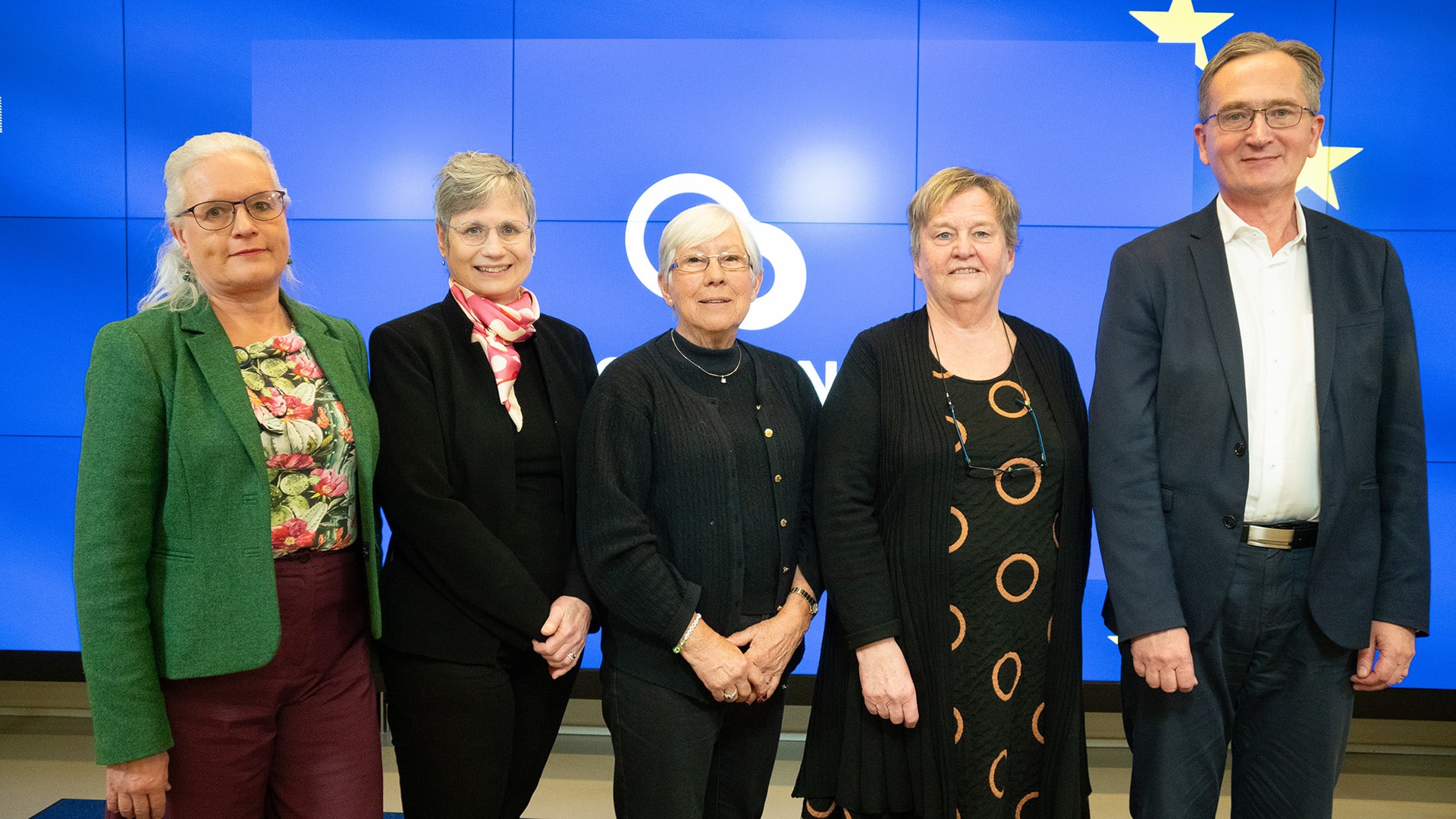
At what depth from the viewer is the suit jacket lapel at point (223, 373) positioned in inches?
63.4

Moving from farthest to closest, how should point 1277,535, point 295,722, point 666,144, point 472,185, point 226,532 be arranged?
point 666,144 < point 472,185 < point 1277,535 < point 295,722 < point 226,532

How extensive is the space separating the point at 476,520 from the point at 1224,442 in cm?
149

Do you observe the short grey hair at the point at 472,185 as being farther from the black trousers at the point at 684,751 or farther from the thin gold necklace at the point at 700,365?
the black trousers at the point at 684,751

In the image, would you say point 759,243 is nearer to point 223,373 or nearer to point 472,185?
point 472,185

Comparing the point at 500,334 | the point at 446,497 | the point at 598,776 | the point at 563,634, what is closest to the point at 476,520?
the point at 446,497

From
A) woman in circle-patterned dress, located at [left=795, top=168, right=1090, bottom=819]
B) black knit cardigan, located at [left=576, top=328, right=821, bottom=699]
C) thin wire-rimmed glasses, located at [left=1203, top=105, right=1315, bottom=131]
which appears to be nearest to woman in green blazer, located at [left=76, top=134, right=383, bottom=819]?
black knit cardigan, located at [left=576, top=328, right=821, bottom=699]

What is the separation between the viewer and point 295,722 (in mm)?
1717

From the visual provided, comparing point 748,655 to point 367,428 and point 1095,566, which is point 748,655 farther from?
point 1095,566

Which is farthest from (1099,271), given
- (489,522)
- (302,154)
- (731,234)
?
(302,154)

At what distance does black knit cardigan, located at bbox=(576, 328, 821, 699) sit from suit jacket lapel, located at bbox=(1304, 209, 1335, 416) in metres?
1.07

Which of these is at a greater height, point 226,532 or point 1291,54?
point 1291,54

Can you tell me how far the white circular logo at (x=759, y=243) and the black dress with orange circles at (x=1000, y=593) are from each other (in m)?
1.80

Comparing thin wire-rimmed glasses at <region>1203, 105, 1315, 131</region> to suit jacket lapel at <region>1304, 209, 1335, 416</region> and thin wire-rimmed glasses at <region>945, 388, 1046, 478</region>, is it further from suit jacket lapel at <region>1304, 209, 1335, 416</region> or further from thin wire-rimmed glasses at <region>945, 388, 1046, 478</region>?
thin wire-rimmed glasses at <region>945, 388, 1046, 478</region>

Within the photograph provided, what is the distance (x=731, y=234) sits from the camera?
195cm
